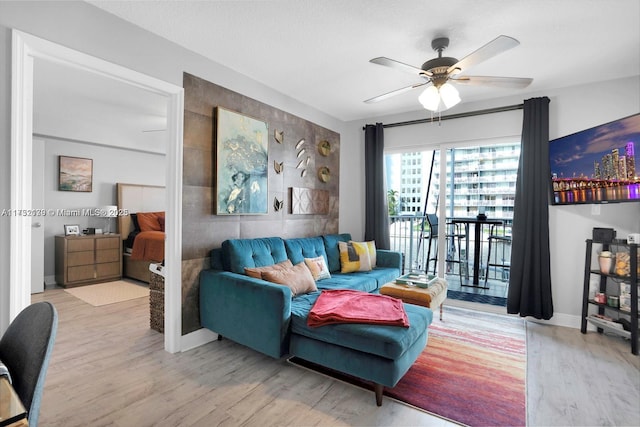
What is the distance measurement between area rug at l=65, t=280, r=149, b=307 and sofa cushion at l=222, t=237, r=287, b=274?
234 centimetres

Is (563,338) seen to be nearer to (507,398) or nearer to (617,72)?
(507,398)

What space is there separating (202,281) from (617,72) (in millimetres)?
4445

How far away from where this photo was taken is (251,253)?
9.78ft

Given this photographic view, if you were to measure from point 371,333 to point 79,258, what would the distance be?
5.01 metres

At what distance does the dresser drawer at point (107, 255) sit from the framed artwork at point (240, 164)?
136 inches

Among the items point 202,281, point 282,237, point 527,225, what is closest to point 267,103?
point 282,237

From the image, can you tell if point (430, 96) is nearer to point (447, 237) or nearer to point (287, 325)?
point (287, 325)

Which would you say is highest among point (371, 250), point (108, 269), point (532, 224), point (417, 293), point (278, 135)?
point (278, 135)

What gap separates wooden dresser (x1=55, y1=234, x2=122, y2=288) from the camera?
482 centimetres

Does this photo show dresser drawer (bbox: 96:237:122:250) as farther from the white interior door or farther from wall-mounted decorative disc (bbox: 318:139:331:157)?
wall-mounted decorative disc (bbox: 318:139:331:157)

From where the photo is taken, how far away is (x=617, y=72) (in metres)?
3.08

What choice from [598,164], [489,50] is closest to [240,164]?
[489,50]

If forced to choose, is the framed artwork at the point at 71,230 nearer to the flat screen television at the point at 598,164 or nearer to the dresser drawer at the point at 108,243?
the dresser drawer at the point at 108,243

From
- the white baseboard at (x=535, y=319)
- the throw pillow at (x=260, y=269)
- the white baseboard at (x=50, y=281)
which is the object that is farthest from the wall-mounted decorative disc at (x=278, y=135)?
the white baseboard at (x=50, y=281)
